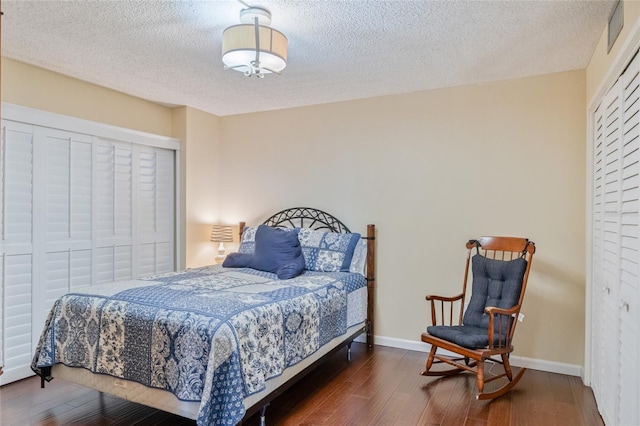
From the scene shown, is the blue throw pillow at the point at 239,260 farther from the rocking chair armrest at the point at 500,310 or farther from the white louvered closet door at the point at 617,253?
the white louvered closet door at the point at 617,253

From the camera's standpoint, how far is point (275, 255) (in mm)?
3705

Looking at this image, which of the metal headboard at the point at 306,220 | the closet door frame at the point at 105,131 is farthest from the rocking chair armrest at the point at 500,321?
the closet door frame at the point at 105,131

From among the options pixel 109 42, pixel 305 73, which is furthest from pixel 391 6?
pixel 109 42

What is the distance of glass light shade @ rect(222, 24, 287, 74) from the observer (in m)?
2.43

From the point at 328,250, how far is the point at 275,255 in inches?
19.7

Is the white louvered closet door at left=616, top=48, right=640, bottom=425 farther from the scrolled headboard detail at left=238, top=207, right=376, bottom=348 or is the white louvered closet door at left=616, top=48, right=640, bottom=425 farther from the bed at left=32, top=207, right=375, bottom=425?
the scrolled headboard detail at left=238, top=207, right=376, bottom=348

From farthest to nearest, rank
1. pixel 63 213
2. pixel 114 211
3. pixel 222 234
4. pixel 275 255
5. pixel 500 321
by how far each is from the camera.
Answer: pixel 222 234 → pixel 114 211 → pixel 275 255 → pixel 63 213 → pixel 500 321

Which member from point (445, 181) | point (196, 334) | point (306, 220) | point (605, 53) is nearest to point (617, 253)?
point (605, 53)

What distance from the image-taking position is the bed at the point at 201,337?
7.08 ft

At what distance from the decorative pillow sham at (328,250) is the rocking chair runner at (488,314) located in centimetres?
87

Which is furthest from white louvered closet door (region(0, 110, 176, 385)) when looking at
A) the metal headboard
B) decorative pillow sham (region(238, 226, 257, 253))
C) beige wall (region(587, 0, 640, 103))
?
beige wall (region(587, 0, 640, 103))

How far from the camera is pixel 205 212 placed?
15.9 feet

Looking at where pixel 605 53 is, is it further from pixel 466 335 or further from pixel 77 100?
pixel 77 100

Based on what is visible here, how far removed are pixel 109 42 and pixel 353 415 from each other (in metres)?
2.99
